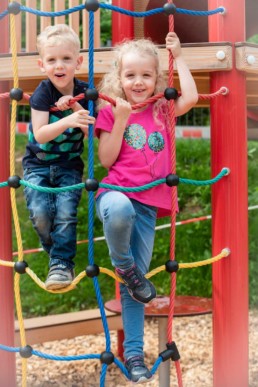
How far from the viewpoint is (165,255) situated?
227 inches

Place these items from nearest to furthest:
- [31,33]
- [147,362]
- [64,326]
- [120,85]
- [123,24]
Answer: [120,85] < [31,33] < [123,24] < [64,326] < [147,362]

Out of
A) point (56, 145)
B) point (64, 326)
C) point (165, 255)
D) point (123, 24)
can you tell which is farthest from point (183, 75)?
point (165, 255)

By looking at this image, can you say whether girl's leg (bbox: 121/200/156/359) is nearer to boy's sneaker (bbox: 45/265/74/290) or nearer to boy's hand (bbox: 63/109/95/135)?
boy's sneaker (bbox: 45/265/74/290)

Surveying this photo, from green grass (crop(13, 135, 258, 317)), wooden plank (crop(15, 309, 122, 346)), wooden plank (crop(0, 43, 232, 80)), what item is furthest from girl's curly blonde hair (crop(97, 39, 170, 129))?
green grass (crop(13, 135, 258, 317))

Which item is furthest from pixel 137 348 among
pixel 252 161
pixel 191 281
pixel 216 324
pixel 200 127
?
pixel 200 127

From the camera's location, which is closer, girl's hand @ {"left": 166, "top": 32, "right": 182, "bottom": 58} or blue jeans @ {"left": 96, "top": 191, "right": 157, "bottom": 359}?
blue jeans @ {"left": 96, "top": 191, "right": 157, "bottom": 359}

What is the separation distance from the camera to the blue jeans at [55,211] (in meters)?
2.34

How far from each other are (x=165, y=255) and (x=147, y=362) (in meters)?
1.78

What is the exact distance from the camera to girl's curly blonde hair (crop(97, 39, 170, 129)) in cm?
236

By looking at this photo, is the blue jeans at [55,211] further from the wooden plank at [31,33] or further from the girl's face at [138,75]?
the wooden plank at [31,33]

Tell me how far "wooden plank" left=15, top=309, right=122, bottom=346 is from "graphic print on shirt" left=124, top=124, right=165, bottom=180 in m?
1.56

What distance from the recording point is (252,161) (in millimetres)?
6613

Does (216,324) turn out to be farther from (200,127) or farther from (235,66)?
(200,127)

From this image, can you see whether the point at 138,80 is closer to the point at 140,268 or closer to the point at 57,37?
the point at 57,37
